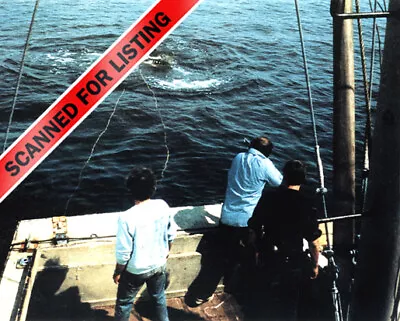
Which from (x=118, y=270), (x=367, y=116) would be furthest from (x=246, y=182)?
(x=118, y=270)

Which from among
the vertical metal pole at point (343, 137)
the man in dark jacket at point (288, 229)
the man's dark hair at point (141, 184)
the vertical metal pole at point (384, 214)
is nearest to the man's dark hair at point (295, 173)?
the man in dark jacket at point (288, 229)

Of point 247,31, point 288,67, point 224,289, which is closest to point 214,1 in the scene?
point 247,31

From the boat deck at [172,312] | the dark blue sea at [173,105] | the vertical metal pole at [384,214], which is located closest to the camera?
the vertical metal pole at [384,214]

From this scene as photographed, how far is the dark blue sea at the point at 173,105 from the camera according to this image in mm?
12922

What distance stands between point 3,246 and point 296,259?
26.3 ft

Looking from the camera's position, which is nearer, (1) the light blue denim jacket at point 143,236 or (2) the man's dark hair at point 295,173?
(1) the light blue denim jacket at point 143,236

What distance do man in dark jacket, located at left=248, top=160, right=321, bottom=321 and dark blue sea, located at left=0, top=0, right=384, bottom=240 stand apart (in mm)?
7526

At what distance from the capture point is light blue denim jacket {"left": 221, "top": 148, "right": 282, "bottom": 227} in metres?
4.63

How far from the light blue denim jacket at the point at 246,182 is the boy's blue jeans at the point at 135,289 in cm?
107

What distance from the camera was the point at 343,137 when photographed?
13.8ft

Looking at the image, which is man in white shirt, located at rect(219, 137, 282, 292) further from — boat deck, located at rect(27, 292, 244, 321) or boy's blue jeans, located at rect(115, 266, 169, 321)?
boy's blue jeans, located at rect(115, 266, 169, 321)

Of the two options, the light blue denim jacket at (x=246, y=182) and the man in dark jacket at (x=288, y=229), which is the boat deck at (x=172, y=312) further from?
the light blue denim jacket at (x=246, y=182)

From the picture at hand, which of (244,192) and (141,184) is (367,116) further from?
(141,184)

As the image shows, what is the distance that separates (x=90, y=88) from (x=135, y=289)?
6.51ft
